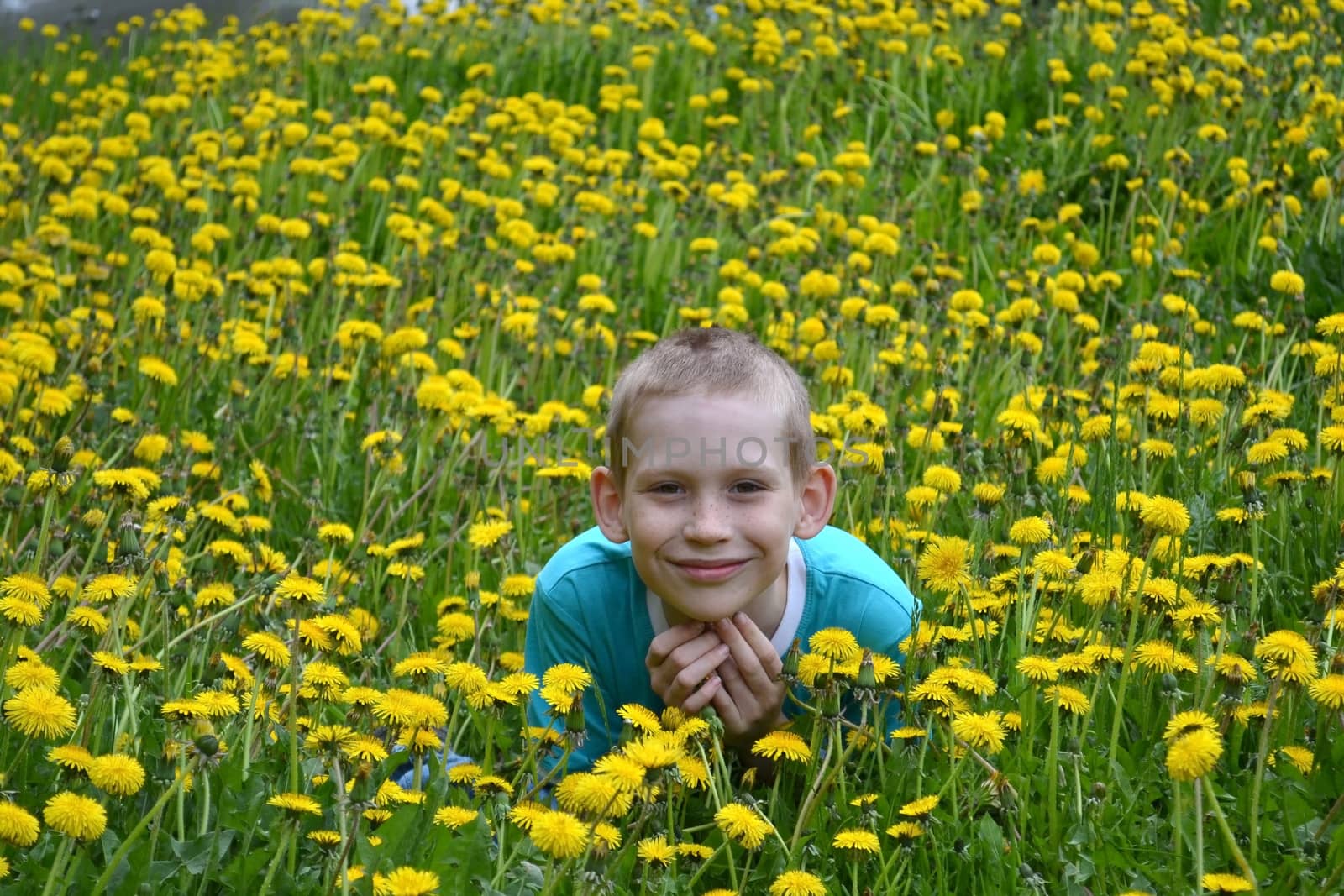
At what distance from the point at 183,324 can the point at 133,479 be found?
179cm

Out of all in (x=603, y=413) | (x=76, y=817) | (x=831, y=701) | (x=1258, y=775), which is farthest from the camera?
(x=603, y=413)

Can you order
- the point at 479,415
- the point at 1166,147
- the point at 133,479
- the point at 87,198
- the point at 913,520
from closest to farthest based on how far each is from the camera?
the point at 133,479
the point at 913,520
the point at 479,415
the point at 87,198
the point at 1166,147

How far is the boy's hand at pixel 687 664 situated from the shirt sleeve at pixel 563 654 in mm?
178

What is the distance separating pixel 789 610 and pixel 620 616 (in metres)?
0.30

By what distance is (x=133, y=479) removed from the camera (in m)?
2.70

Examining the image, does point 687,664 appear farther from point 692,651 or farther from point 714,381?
point 714,381

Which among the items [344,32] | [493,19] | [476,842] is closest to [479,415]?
[476,842]

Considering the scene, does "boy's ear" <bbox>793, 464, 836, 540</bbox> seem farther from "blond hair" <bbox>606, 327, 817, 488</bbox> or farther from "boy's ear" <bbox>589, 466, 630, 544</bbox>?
"boy's ear" <bbox>589, 466, 630, 544</bbox>

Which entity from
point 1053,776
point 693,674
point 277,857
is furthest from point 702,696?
point 277,857

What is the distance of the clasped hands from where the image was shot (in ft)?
8.11

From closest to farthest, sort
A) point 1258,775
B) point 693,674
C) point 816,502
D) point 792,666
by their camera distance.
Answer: point 1258,775 < point 792,666 < point 693,674 < point 816,502

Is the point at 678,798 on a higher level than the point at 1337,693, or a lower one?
lower

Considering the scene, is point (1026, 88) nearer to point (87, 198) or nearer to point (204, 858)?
point (87, 198)

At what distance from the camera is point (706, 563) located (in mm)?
2422
